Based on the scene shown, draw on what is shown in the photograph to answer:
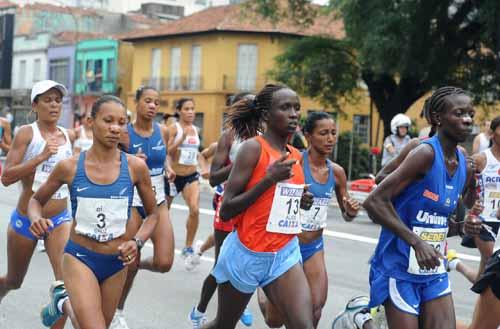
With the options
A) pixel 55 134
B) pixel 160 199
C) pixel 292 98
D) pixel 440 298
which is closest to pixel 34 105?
pixel 55 134

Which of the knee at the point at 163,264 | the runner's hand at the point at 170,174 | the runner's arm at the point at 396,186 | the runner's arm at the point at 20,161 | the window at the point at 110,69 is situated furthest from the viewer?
the window at the point at 110,69

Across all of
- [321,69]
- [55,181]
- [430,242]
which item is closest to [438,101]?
[430,242]

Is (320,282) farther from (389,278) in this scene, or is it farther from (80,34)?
(80,34)

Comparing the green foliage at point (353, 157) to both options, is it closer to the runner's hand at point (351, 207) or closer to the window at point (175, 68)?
the window at point (175, 68)

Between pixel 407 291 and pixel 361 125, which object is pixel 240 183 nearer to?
pixel 407 291

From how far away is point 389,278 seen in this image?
204 inches

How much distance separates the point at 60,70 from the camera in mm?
60156

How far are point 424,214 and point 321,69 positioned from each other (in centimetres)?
2909

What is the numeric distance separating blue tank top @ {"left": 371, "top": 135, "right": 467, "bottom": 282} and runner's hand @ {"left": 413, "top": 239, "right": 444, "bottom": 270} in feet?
0.37

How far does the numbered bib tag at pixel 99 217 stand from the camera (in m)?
5.57

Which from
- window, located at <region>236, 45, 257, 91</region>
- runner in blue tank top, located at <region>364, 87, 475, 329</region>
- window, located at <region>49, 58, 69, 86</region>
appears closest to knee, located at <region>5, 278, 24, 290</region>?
runner in blue tank top, located at <region>364, 87, 475, 329</region>

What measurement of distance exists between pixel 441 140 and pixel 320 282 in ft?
5.51

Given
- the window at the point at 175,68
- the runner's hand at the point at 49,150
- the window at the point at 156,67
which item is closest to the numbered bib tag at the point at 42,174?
the runner's hand at the point at 49,150

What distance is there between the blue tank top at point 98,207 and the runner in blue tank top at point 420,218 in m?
1.49
